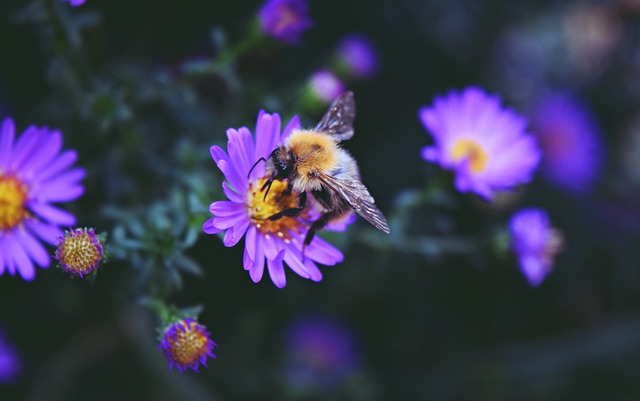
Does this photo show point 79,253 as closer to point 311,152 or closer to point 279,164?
point 279,164

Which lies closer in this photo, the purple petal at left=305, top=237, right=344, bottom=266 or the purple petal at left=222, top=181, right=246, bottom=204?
the purple petal at left=222, top=181, right=246, bottom=204

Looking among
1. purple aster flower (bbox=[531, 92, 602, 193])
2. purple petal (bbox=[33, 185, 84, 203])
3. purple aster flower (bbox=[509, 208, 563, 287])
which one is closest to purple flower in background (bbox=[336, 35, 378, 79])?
purple aster flower (bbox=[509, 208, 563, 287])

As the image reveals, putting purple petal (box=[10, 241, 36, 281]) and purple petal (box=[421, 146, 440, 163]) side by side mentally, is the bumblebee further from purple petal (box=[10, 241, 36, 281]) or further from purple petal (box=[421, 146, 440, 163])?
purple petal (box=[10, 241, 36, 281])

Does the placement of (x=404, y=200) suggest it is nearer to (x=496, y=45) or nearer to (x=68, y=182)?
(x=68, y=182)

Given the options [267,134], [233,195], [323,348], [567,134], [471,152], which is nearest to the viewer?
[233,195]

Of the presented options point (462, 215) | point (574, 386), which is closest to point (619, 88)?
point (462, 215)

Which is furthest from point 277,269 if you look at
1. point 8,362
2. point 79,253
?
point 8,362

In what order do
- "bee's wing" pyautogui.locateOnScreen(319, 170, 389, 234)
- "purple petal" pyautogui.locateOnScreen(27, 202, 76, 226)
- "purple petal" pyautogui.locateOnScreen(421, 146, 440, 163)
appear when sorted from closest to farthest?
1. "bee's wing" pyautogui.locateOnScreen(319, 170, 389, 234)
2. "purple petal" pyautogui.locateOnScreen(27, 202, 76, 226)
3. "purple petal" pyautogui.locateOnScreen(421, 146, 440, 163)
